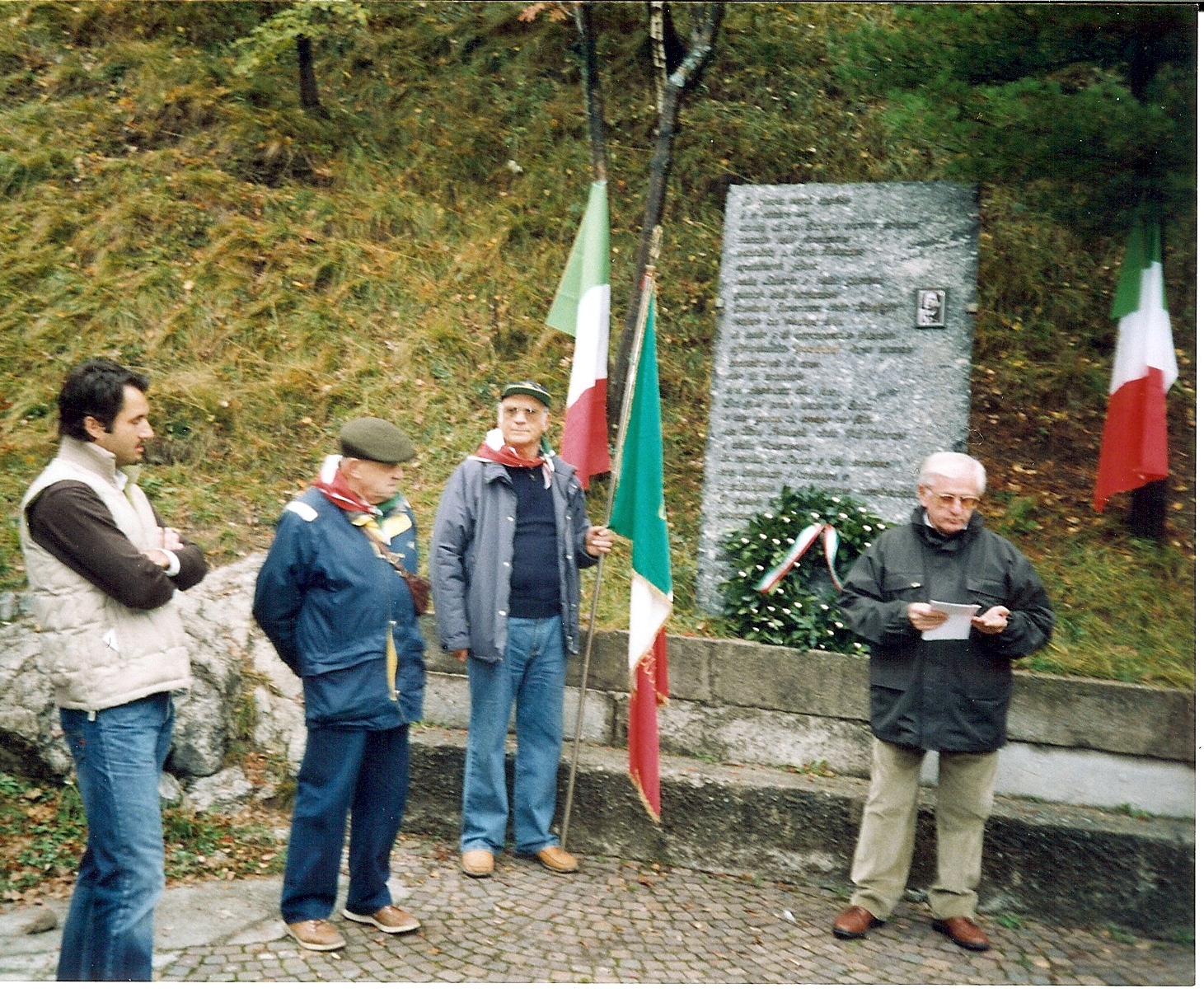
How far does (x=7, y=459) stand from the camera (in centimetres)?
629

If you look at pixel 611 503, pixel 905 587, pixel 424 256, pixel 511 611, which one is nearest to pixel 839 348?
pixel 611 503

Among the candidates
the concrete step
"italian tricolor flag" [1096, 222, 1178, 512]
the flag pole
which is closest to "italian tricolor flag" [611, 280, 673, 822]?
the flag pole

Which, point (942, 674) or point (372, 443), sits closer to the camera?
point (372, 443)

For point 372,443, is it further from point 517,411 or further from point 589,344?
point 589,344

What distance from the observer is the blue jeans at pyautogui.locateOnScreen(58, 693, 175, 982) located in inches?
124

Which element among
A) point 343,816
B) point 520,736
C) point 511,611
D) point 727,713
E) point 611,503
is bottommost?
point 343,816

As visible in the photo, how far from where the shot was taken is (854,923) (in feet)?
14.0

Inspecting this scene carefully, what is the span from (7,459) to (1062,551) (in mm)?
6124

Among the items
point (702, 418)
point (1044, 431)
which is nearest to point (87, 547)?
point (702, 418)

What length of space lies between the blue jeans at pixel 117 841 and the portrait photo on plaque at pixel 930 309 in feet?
14.5

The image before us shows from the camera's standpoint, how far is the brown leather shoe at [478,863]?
4.66 metres

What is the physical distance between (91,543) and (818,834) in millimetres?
3285

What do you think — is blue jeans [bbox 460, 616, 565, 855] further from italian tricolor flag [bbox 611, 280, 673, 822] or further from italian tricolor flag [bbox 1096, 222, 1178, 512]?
italian tricolor flag [bbox 1096, 222, 1178, 512]

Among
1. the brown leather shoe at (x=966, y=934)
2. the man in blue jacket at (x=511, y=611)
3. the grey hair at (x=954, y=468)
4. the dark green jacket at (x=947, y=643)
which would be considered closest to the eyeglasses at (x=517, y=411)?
the man in blue jacket at (x=511, y=611)
